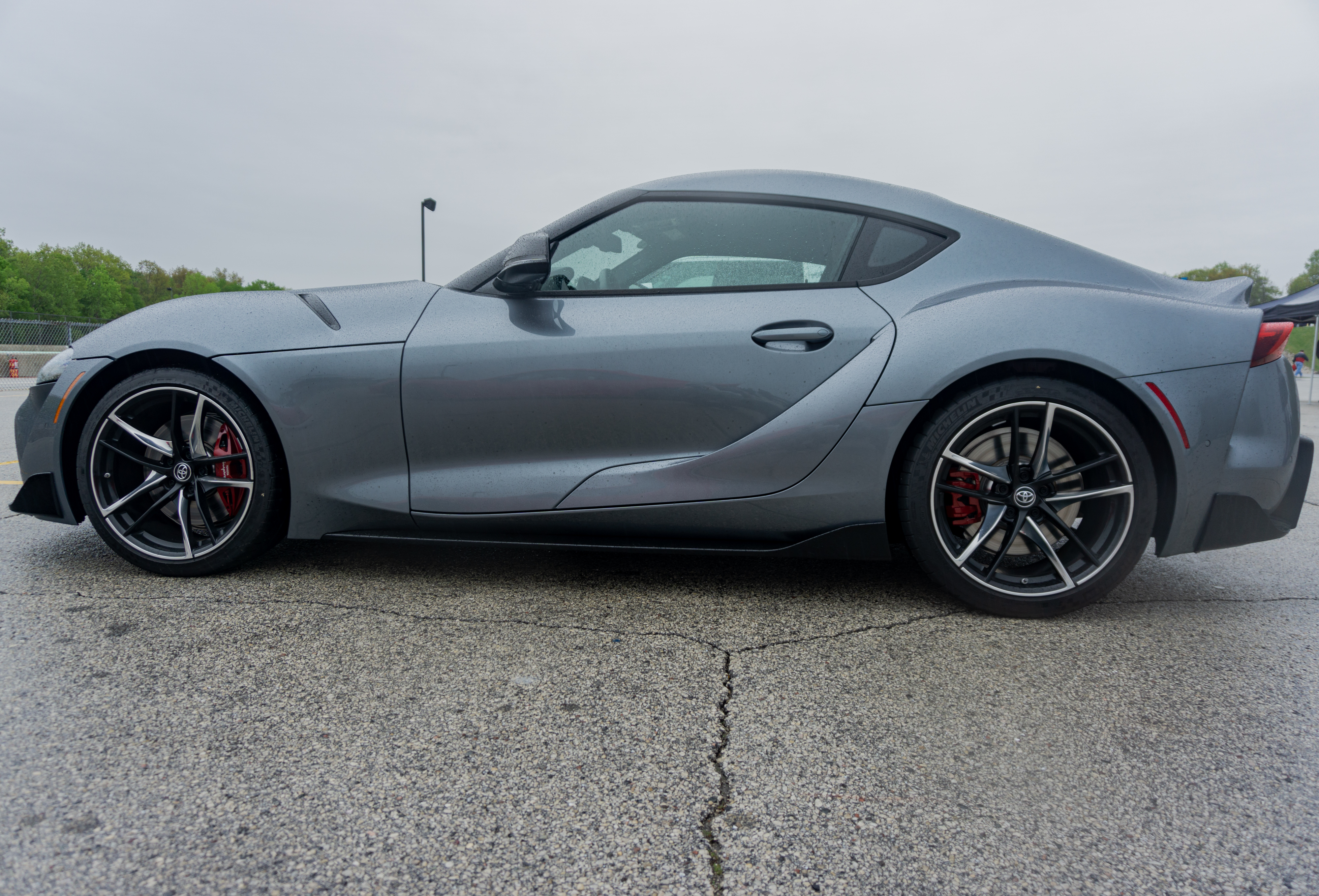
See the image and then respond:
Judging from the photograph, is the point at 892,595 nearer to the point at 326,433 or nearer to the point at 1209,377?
the point at 1209,377

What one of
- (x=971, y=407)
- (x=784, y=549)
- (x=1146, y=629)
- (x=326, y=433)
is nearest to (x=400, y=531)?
(x=326, y=433)

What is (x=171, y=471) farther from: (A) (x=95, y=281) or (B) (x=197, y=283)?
(B) (x=197, y=283)

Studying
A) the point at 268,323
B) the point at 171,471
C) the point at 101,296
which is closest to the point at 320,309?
the point at 268,323

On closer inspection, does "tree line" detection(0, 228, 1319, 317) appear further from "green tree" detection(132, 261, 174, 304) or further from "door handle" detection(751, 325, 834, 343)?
"door handle" detection(751, 325, 834, 343)

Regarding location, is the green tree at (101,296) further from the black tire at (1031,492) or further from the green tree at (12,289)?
the black tire at (1031,492)

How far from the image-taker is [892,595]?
9.12 feet

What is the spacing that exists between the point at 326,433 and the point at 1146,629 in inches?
108

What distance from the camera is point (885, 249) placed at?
8.62ft

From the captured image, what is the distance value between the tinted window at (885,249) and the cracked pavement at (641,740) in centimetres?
112

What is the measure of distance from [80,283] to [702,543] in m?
100

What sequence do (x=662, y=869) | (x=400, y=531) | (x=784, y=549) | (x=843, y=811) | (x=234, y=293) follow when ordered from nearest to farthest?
(x=662, y=869) < (x=843, y=811) < (x=784, y=549) < (x=400, y=531) < (x=234, y=293)

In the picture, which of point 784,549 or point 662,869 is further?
point 784,549

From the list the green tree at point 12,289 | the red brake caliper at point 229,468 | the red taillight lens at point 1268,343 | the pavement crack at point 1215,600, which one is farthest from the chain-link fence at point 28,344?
the green tree at point 12,289

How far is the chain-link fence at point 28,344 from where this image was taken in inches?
836
